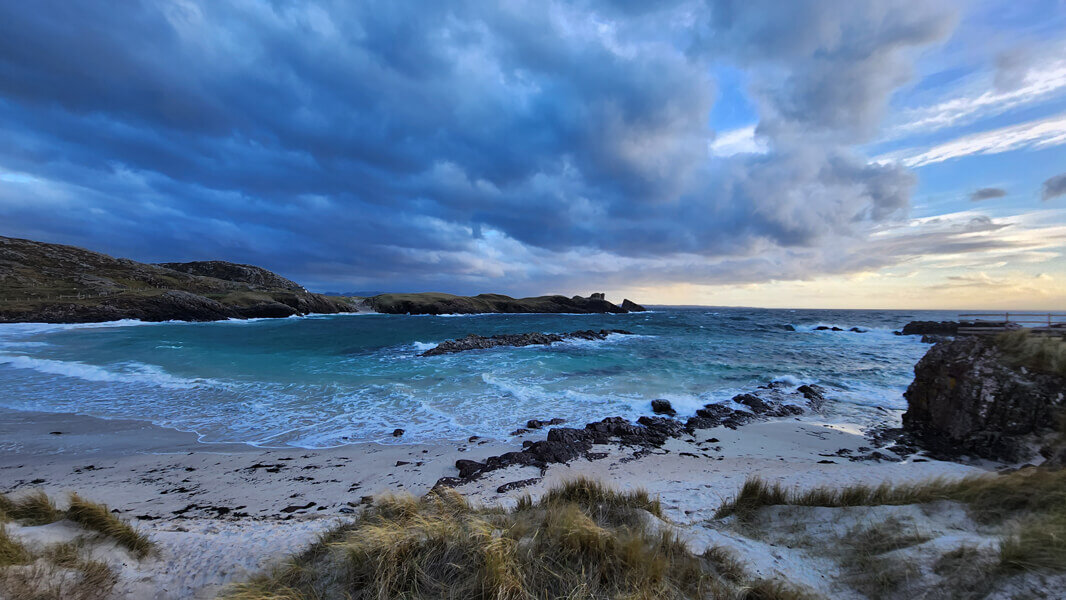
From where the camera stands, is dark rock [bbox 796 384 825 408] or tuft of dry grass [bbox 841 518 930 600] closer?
tuft of dry grass [bbox 841 518 930 600]

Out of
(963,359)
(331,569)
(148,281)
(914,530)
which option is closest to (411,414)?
(331,569)

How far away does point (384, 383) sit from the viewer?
60.4 feet

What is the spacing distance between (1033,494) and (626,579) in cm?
584

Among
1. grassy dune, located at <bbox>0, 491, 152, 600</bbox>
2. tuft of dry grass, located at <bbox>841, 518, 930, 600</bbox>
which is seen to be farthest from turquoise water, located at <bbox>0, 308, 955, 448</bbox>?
tuft of dry grass, located at <bbox>841, 518, 930, 600</bbox>

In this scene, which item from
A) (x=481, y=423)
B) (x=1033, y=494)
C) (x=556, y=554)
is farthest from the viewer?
(x=481, y=423)

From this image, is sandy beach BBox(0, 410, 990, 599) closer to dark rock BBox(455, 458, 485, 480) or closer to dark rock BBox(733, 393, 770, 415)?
dark rock BBox(455, 458, 485, 480)

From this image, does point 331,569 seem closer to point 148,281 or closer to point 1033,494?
point 1033,494

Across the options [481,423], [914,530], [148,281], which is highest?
[148,281]

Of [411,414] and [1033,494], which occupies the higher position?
[1033,494]

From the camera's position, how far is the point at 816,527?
16.2ft

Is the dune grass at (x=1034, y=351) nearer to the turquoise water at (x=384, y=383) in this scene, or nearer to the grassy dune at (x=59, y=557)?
the turquoise water at (x=384, y=383)

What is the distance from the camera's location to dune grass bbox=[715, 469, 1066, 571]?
326 centimetres

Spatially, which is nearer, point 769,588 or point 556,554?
point 769,588

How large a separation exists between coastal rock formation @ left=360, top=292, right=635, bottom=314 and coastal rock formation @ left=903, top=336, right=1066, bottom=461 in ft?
334
